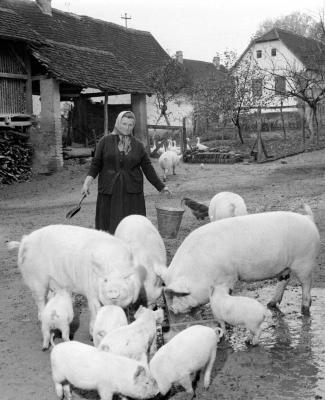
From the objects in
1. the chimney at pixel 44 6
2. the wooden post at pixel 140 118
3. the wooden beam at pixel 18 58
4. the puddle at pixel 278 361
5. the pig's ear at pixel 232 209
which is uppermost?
the chimney at pixel 44 6

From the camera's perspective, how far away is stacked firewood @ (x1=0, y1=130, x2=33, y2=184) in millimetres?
17078

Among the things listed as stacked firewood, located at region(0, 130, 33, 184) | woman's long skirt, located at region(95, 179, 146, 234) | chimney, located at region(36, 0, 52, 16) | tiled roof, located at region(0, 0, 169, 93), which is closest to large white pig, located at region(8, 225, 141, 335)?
woman's long skirt, located at region(95, 179, 146, 234)

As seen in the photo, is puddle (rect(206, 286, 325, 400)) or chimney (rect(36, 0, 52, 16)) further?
chimney (rect(36, 0, 52, 16))

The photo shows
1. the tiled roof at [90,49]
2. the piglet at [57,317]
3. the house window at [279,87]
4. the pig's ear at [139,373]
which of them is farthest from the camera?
the house window at [279,87]

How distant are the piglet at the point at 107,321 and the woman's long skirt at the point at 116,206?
87.6 inches

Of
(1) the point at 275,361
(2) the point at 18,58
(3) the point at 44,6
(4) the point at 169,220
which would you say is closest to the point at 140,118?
(2) the point at 18,58

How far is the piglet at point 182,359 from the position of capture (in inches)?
157

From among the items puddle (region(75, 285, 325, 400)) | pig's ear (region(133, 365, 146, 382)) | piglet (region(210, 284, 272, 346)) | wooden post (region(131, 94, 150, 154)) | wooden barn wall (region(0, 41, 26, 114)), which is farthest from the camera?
wooden post (region(131, 94, 150, 154))

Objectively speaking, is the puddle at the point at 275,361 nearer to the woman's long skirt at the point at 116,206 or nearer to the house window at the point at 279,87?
the woman's long skirt at the point at 116,206

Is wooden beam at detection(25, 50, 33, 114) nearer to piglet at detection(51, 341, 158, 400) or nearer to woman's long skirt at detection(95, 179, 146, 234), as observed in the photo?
woman's long skirt at detection(95, 179, 146, 234)

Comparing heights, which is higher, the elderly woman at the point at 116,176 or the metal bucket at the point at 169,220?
the elderly woman at the point at 116,176

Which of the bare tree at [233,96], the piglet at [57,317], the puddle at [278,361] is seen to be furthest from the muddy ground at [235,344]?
the bare tree at [233,96]

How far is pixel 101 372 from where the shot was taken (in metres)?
3.80

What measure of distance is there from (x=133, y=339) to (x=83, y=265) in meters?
1.05
